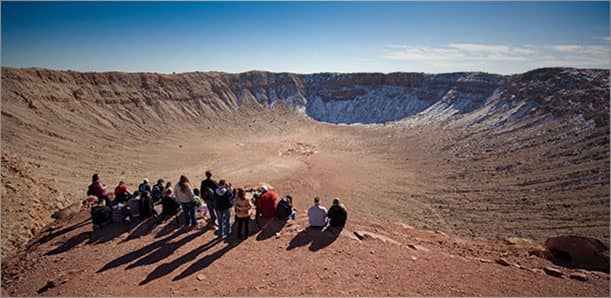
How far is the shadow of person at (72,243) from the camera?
802cm

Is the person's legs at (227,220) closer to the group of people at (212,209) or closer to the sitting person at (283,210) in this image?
the group of people at (212,209)

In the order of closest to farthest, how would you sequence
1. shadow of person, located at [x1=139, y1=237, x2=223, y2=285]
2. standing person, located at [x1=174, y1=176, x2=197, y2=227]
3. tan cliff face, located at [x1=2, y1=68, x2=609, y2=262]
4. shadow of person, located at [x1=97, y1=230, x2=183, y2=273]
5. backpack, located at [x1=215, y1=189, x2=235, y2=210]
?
shadow of person, located at [x1=139, y1=237, x2=223, y2=285]
shadow of person, located at [x1=97, y1=230, x2=183, y2=273]
backpack, located at [x1=215, y1=189, x2=235, y2=210]
standing person, located at [x1=174, y1=176, x2=197, y2=227]
tan cliff face, located at [x1=2, y1=68, x2=609, y2=262]

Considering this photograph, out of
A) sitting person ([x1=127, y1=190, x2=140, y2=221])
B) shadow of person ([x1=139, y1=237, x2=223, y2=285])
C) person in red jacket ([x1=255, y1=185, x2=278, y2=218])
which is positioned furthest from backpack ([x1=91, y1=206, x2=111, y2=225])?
person in red jacket ([x1=255, y1=185, x2=278, y2=218])

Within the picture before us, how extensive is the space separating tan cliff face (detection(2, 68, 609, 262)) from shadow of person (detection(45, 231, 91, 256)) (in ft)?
5.58

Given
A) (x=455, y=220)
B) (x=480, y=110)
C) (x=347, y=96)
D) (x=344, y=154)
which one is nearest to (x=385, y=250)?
(x=455, y=220)

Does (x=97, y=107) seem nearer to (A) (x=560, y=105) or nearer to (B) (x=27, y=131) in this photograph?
(B) (x=27, y=131)

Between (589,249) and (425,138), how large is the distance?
105ft

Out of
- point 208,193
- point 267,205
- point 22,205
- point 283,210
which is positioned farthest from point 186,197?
point 22,205

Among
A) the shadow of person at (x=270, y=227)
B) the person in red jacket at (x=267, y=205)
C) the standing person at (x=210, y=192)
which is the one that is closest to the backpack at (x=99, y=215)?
the standing person at (x=210, y=192)

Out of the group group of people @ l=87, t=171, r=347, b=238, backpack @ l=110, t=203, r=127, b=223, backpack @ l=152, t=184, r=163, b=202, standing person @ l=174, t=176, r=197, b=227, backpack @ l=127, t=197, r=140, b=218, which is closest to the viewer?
group of people @ l=87, t=171, r=347, b=238

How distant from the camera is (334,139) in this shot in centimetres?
4506

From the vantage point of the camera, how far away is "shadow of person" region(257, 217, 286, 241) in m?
8.56

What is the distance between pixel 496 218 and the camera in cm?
1781

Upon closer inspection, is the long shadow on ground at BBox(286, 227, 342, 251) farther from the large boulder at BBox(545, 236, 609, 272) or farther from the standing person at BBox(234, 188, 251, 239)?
the large boulder at BBox(545, 236, 609, 272)
